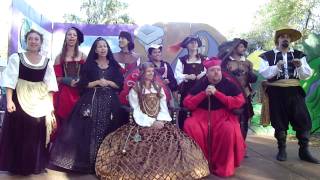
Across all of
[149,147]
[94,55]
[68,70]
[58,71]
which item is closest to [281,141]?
[149,147]

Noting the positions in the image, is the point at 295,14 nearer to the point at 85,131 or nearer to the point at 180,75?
the point at 180,75

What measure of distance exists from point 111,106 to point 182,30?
6.26 meters

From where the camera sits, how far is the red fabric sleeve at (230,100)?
5020 mm

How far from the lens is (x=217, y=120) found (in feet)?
16.9

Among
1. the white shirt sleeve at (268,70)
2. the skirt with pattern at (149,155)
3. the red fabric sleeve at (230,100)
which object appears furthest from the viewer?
the white shirt sleeve at (268,70)

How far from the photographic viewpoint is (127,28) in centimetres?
1079

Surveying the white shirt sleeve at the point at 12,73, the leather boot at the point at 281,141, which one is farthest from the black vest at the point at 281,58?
the white shirt sleeve at the point at 12,73

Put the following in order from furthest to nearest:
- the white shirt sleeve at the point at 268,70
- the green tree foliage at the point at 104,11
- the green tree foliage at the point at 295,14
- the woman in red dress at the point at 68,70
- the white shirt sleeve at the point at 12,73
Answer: the green tree foliage at the point at 104,11 < the green tree foliage at the point at 295,14 < the white shirt sleeve at the point at 268,70 < the woman in red dress at the point at 68,70 < the white shirt sleeve at the point at 12,73

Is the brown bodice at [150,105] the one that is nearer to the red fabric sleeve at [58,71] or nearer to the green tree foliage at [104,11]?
the red fabric sleeve at [58,71]

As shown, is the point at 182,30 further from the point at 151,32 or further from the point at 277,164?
the point at 277,164

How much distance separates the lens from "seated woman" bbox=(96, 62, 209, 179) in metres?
4.33

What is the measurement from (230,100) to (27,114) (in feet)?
8.08

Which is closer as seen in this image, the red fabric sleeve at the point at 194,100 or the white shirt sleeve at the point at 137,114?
the white shirt sleeve at the point at 137,114

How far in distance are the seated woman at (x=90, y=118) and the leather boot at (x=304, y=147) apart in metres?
2.64
